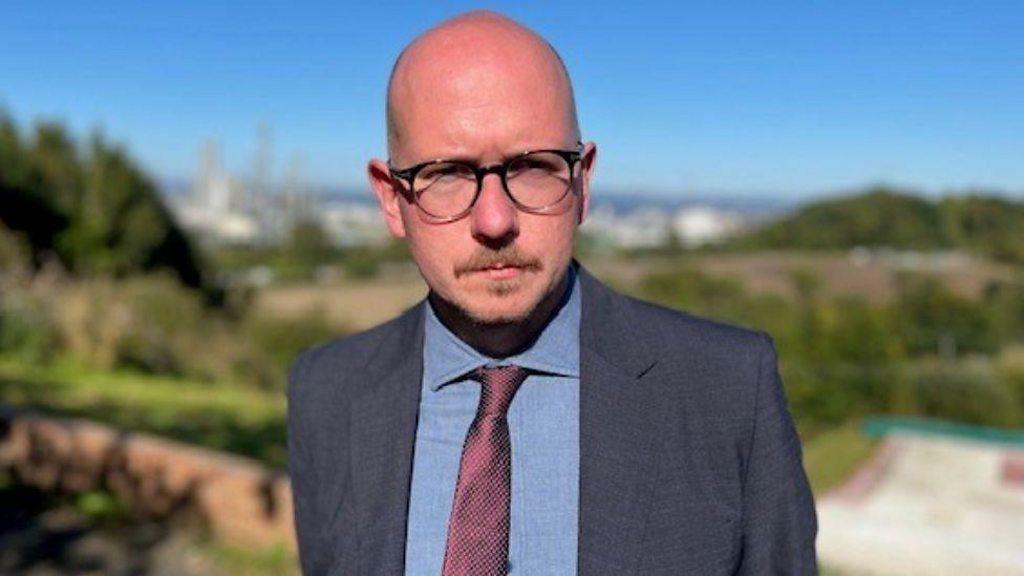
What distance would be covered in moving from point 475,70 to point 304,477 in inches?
32.4

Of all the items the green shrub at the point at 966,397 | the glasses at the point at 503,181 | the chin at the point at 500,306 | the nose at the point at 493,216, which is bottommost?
the green shrub at the point at 966,397

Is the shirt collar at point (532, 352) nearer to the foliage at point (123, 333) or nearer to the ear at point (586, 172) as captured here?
the ear at point (586, 172)

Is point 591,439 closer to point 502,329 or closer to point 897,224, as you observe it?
point 502,329

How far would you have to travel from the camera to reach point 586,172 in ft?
4.75

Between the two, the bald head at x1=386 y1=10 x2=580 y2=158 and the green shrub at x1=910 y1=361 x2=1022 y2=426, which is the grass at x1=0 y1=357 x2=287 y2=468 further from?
the green shrub at x1=910 y1=361 x2=1022 y2=426

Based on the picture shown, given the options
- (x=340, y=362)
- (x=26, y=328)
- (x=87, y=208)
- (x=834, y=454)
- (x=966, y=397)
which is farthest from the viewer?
(x=87, y=208)

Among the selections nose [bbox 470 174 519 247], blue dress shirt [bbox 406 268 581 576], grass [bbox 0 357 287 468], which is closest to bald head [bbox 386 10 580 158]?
nose [bbox 470 174 519 247]

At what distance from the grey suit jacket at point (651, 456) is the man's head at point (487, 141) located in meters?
0.21

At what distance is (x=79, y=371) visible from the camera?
9.98 m

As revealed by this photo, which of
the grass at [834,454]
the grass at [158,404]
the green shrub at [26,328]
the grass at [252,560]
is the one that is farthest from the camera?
the grass at [834,454]

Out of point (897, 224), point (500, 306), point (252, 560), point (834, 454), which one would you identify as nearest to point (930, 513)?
point (834, 454)

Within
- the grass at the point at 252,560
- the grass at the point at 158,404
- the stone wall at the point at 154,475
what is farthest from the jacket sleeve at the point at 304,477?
the grass at the point at 158,404

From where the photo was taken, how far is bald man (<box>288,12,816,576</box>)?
1.35m

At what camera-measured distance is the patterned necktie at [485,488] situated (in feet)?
4.60
